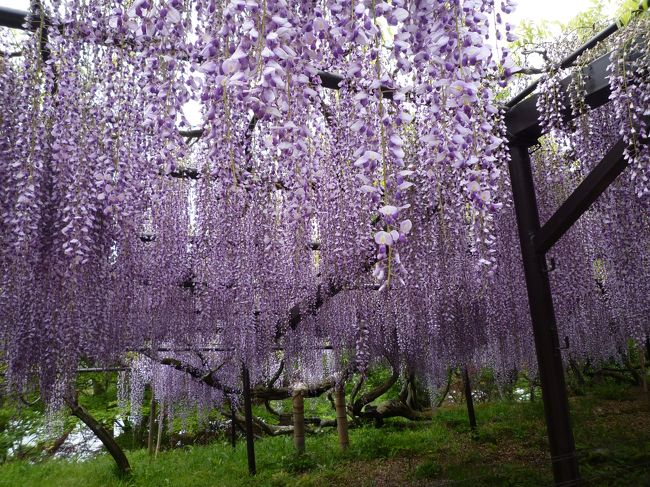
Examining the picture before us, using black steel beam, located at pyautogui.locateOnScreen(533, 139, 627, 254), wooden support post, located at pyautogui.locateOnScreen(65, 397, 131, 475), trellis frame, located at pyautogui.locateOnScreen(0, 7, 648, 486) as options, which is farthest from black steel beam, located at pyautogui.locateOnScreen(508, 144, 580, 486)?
wooden support post, located at pyautogui.locateOnScreen(65, 397, 131, 475)

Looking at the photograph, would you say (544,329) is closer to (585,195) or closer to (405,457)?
(585,195)

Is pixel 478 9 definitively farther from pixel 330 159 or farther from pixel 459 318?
pixel 459 318

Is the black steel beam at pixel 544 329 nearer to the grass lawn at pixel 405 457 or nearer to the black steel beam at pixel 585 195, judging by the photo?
the black steel beam at pixel 585 195

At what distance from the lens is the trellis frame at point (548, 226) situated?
147 inches

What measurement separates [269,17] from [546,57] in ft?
10.7

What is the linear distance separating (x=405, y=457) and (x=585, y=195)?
5.10 meters

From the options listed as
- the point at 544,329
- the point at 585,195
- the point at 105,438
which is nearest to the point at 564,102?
the point at 585,195

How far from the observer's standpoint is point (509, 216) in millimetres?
5293

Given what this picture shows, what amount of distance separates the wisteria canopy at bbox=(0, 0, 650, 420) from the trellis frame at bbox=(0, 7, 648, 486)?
16cm

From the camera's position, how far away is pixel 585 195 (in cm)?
380

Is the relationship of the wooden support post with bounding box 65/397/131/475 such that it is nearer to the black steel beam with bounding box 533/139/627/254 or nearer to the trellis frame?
the trellis frame

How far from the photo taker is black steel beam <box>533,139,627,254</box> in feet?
11.7

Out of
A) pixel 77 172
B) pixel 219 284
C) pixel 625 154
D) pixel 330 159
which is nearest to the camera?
pixel 77 172

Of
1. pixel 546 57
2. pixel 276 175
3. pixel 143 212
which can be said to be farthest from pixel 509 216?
pixel 143 212
